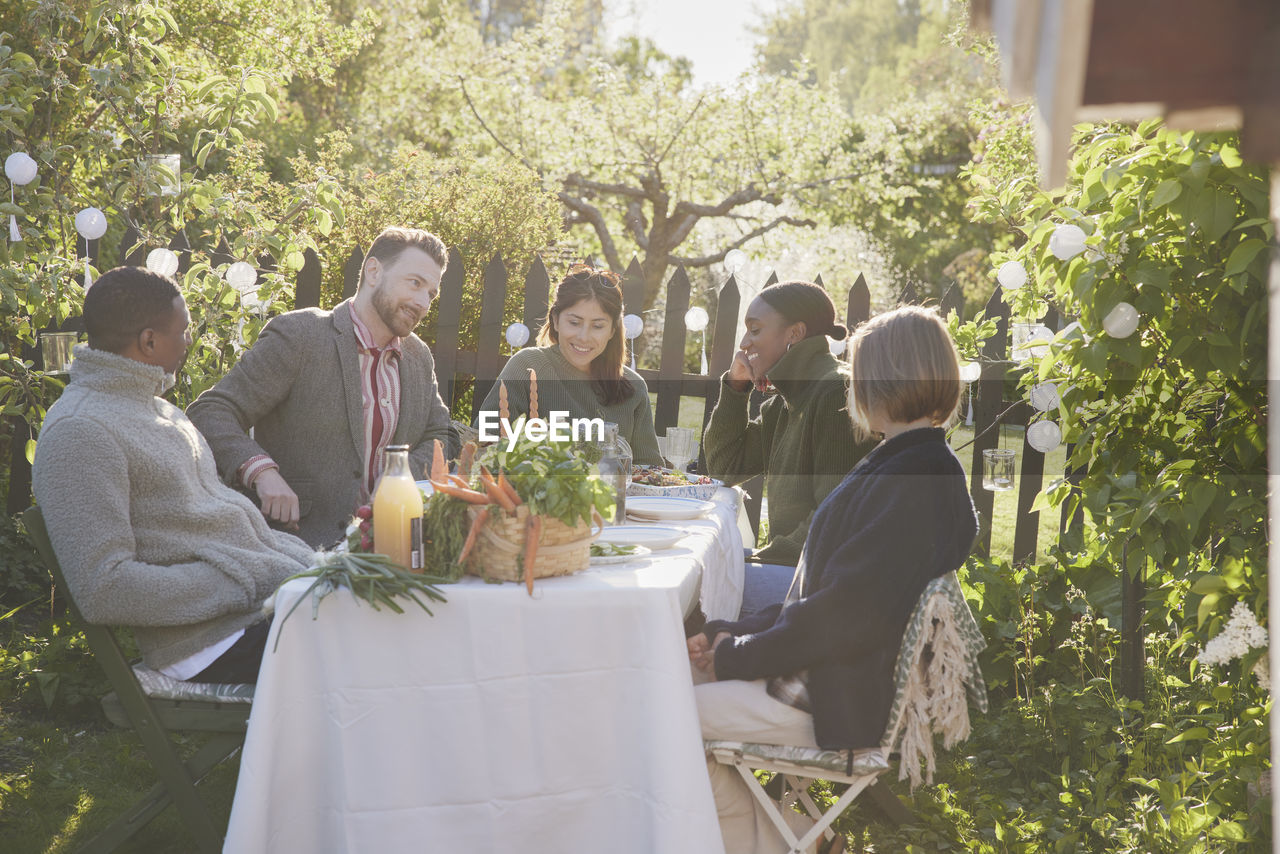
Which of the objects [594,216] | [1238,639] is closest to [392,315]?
[1238,639]

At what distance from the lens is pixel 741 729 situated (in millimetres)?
2236

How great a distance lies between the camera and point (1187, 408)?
272cm

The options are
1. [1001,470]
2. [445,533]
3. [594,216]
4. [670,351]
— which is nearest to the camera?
[445,533]

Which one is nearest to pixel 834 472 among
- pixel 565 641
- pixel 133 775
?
pixel 565 641

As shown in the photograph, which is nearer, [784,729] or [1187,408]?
[784,729]

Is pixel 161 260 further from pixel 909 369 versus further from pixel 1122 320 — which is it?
pixel 1122 320

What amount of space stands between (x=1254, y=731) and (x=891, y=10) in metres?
46.6

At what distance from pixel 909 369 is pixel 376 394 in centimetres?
184

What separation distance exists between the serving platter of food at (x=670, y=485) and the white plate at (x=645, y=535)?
1.86ft

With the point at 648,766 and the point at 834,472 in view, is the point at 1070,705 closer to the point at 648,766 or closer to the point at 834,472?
the point at 834,472

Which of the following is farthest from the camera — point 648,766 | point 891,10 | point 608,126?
point 891,10

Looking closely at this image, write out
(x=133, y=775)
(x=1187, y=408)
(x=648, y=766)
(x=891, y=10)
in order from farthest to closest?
1. (x=891, y=10)
2. (x=133, y=775)
3. (x=1187, y=408)
4. (x=648, y=766)

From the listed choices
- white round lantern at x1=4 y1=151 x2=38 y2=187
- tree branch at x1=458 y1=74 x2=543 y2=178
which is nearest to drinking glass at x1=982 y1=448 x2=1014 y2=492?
white round lantern at x1=4 y1=151 x2=38 y2=187

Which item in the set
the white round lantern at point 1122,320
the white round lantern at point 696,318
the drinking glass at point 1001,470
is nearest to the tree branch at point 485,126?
the white round lantern at point 696,318
